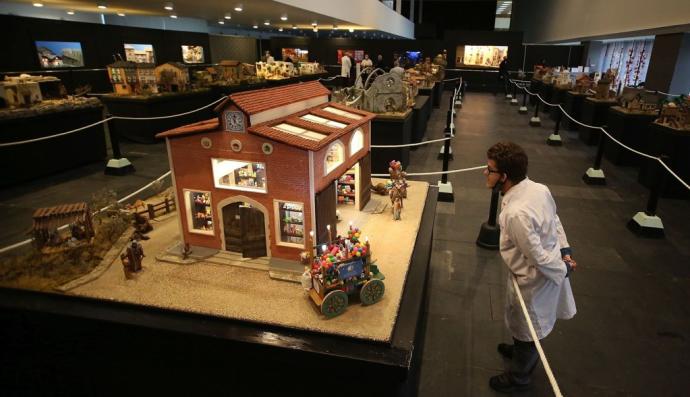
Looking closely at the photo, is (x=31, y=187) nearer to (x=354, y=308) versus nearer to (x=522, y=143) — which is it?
(x=354, y=308)

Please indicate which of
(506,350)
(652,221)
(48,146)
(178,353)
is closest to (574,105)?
(652,221)

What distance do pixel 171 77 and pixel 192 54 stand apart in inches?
317

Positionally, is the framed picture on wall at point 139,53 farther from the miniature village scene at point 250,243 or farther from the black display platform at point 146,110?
the miniature village scene at point 250,243

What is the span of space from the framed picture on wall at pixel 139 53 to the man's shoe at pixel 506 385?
657 inches

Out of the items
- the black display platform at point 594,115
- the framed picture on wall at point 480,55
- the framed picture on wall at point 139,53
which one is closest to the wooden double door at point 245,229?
the black display platform at point 594,115

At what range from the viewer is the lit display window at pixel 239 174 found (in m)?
3.61

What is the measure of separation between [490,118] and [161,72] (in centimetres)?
1191

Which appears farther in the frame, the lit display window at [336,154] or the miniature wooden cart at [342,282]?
the lit display window at [336,154]

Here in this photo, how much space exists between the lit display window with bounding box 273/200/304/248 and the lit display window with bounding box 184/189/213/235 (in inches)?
27.2

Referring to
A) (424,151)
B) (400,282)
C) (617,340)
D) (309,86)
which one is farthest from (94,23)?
(617,340)

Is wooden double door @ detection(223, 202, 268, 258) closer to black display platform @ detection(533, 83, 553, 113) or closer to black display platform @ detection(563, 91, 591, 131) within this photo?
black display platform @ detection(563, 91, 591, 131)

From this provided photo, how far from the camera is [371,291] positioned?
324 cm

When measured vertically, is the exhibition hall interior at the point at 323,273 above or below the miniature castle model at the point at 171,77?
below

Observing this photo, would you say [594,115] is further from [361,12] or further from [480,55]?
[480,55]
